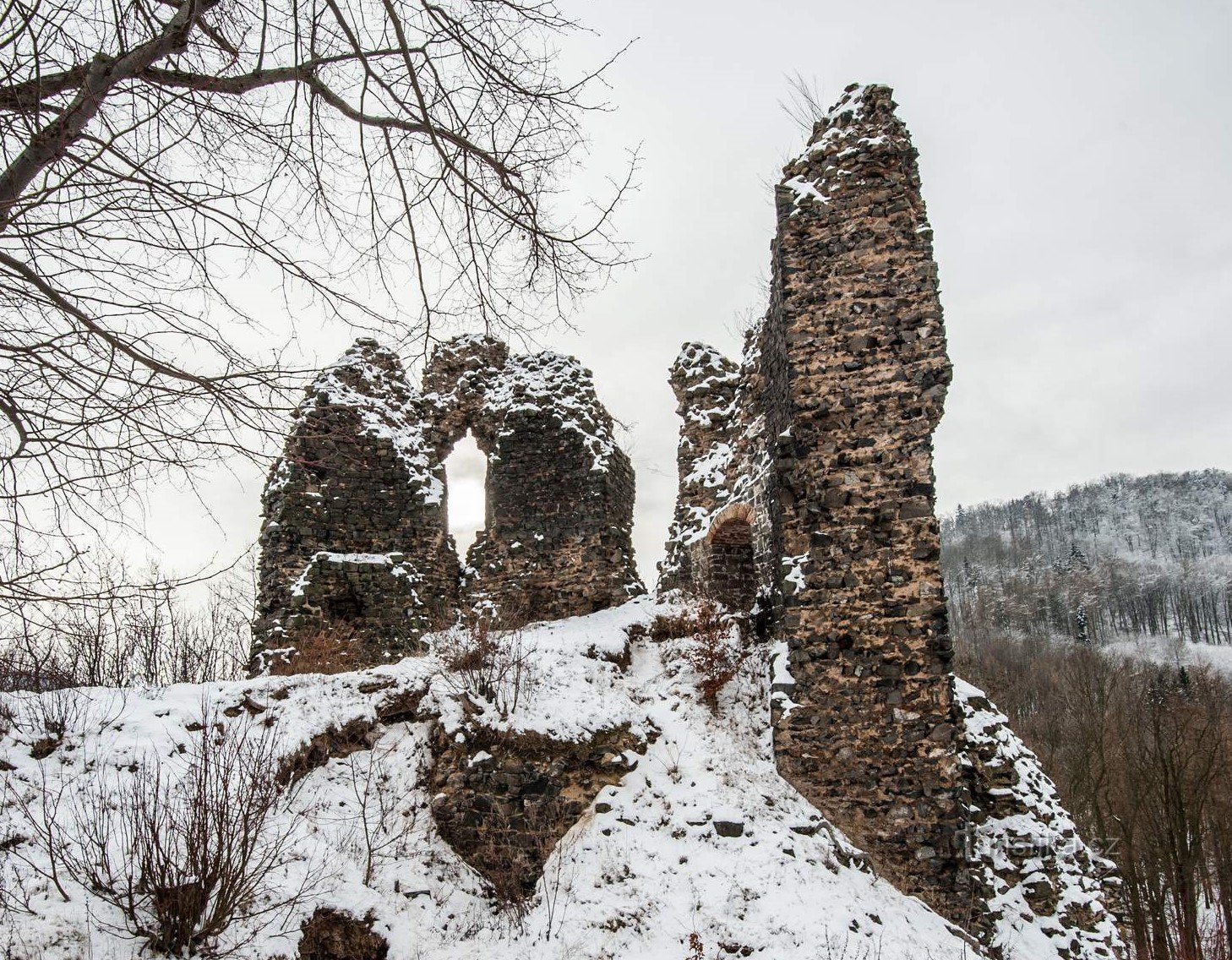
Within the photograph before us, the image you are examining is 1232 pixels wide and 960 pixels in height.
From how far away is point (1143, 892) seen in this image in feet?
44.9

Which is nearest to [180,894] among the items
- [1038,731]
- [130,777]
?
[130,777]

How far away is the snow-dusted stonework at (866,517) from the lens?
725cm

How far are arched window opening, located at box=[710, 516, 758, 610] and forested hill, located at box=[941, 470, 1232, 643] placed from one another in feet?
215

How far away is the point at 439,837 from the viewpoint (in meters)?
7.14

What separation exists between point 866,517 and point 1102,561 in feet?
356

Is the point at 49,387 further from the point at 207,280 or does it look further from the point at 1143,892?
the point at 1143,892

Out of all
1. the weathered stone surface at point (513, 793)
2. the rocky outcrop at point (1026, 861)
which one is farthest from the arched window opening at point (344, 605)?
the rocky outcrop at point (1026, 861)

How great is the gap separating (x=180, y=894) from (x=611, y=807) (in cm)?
415

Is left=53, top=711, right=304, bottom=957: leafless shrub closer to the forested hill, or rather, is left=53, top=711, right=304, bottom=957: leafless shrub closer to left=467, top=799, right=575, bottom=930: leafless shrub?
left=467, top=799, right=575, bottom=930: leafless shrub

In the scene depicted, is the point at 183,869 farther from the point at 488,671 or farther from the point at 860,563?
the point at 860,563

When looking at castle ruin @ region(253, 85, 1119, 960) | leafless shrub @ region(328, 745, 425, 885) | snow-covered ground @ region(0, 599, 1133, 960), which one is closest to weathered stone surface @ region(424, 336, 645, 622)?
castle ruin @ region(253, 85, 1119, 960)

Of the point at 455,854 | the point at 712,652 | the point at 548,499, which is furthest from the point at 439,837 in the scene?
the point at 548,499

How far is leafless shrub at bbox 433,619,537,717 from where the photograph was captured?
26.2 feet

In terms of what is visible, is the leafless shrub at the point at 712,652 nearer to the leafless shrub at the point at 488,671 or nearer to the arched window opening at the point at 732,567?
the arched window opening at the point at 732,567
